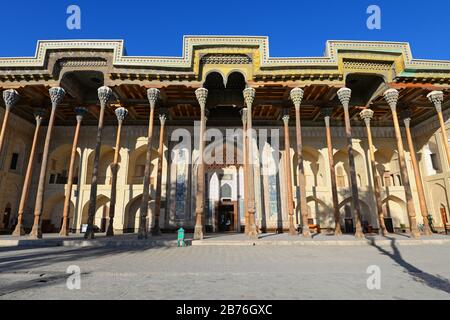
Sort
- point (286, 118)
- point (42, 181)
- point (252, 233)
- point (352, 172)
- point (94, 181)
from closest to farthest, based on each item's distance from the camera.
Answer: point (252, 233) → point (94, 181) → point (42, 181) → point (352, 172) → point (286, 118)

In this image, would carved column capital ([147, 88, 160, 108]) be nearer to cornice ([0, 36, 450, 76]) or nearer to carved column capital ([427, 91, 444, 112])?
cornice ([0, 36, 450, 76])

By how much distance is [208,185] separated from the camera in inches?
739

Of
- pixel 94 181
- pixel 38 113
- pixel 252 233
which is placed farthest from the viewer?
pixel 38 113

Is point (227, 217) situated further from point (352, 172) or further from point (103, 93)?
point (103, 93)

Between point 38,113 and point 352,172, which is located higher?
point 38,113

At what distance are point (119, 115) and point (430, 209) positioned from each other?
21833 mm

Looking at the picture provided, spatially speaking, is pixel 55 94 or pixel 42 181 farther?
pixel 55 94

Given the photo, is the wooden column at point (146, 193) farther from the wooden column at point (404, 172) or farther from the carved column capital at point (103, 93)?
the wooden column at point (404, 172)

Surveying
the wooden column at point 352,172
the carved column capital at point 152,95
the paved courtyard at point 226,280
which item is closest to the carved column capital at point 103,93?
the carved column capital at point 152,95

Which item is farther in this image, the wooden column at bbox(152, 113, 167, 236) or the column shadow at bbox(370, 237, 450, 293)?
the wooden column at bbox(152, 113, 167, 236)

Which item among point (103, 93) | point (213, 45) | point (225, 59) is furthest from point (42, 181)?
point (225, 59)

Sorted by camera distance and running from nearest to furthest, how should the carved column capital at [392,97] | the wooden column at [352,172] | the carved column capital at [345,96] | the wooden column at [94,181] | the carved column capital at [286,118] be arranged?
1. the wooden column at [94,181]
2. the wooden column at [352,172]
3. the carved column capital at [345,96]
4. the carved column capital at [392,97]
5. the carved column capital at [286,118]

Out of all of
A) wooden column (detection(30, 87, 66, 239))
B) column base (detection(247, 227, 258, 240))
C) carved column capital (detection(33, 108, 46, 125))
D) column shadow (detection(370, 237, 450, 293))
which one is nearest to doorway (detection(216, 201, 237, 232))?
column base (detection(247, 227, 258, 240))
